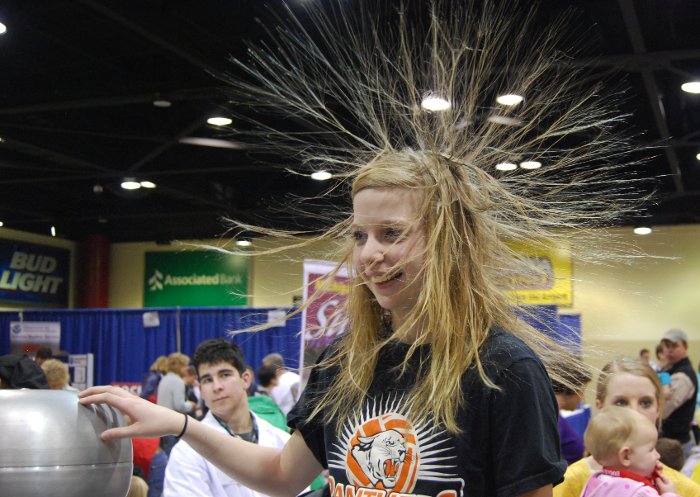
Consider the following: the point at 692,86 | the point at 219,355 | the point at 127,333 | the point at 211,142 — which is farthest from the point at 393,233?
the point at 127,333

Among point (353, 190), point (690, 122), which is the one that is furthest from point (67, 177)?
point (353, 190)

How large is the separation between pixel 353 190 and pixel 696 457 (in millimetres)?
4505

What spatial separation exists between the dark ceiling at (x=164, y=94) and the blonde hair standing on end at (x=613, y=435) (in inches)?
77.6

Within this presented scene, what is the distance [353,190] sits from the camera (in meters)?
1.67

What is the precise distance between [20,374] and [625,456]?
2.94m

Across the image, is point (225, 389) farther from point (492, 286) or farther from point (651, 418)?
point (492, 286)

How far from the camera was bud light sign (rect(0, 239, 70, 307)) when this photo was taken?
16391 millimetres

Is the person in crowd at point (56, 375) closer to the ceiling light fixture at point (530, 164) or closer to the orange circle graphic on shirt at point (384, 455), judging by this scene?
the ceiling light fixture at point (530, 164)

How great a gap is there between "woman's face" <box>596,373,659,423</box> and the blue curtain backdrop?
31.9 ft

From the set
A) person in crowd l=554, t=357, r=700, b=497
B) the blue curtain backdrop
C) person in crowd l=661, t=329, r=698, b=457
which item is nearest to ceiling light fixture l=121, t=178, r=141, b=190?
the blue curtain backdrop

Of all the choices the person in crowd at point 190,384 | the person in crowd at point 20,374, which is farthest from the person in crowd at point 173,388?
the person in crowd at point 20,374

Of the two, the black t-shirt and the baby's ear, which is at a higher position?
the black t-shirt

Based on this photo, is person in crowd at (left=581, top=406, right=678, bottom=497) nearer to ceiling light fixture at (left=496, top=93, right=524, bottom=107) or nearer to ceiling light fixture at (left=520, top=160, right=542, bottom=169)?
ceiling light fixture at (left=520, top=160, right=542, bottom=169)

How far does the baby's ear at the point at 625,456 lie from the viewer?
2717 mm
